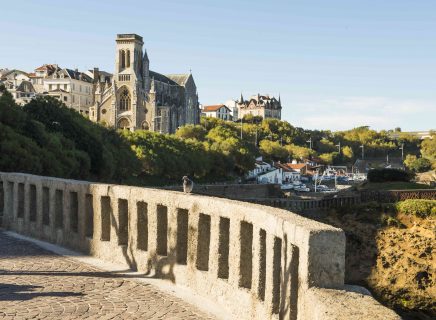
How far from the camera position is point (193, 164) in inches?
3354

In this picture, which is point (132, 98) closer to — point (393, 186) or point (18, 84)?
point (18, 84)

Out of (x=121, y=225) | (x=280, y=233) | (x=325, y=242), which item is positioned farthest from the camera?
(x=121, y=225)

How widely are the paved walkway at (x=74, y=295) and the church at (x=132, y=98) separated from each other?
11854 cm

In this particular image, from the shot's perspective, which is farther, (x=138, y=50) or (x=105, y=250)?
(x=138, y=50)

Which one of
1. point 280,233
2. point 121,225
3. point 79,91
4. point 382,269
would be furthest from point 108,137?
point 79,91

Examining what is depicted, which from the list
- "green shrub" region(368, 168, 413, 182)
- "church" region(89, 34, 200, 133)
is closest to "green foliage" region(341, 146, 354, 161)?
"church" region(89, 34, 200, 133)

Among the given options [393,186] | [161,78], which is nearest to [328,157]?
[161,78]

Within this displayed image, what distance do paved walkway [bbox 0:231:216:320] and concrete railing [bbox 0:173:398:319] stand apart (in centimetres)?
59

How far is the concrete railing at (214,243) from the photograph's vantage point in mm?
6648

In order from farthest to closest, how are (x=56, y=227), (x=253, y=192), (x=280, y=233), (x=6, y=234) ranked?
(x=253, y=192)
(x=6, y=234)
(x=56, y=227)
(x=280, y=233)

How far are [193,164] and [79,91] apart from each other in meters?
73.0

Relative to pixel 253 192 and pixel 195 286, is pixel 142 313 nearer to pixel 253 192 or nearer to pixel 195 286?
pixel 195 286

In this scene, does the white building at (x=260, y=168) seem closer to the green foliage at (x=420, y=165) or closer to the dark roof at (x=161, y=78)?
the dark roof at (x=161, y=78)

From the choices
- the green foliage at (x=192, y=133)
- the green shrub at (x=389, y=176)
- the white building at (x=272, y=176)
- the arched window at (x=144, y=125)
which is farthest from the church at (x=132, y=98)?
the green shrub at (x=389, y=176)
